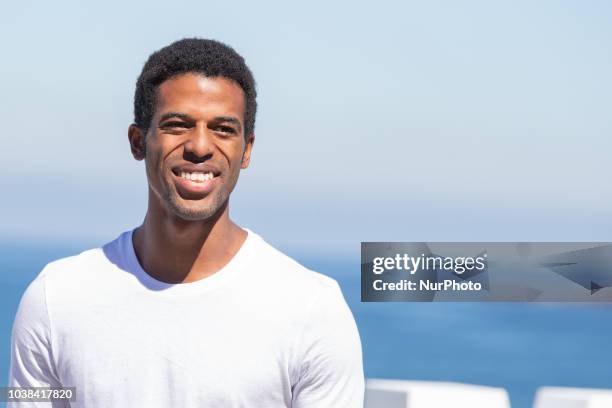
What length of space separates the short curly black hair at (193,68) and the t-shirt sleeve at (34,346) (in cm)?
Result: 83

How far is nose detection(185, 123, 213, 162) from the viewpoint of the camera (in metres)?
3.25

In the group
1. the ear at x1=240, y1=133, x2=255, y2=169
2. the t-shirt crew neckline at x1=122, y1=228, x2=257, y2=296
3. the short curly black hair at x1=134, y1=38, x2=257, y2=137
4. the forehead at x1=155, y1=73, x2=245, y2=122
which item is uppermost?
the short curly black hair at x1=134, y1=38, x2=257, y2=137

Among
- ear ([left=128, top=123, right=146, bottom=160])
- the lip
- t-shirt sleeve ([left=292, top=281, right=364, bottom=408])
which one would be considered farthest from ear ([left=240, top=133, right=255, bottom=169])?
t-shirt sleeve ([left=292, top=281, right=364, bottom=408])

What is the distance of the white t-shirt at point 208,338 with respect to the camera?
3.35 m

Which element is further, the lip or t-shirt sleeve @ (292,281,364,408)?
t-shirt sleeve @ (292,281,364,408)

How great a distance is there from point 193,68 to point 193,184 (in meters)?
0.45

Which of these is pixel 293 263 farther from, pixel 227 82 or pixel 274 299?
pixel 227 82

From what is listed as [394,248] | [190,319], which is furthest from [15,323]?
[394,248]

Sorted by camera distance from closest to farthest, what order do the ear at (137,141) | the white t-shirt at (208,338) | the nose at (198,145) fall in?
the nose at (198,145)
the white t-shirt at (208,338)
the ear at (137,141)

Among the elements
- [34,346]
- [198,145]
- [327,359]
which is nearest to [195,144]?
[198,145]

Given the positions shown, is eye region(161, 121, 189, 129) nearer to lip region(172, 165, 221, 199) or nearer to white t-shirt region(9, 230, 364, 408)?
lip region(172, 165, 221, 199)

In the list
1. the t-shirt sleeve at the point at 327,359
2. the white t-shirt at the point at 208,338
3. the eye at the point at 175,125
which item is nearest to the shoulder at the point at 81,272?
the white t-shirt at the point at 208,338

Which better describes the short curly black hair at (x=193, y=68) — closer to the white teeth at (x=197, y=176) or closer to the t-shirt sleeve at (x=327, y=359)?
the white teeth at (x=197, y=176)

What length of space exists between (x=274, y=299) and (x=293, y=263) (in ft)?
0.72
